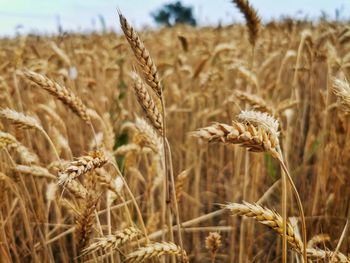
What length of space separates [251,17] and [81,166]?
3.02 ft

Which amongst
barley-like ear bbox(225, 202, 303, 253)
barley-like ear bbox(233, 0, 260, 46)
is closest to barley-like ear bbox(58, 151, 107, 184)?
barley-like ear bbox(225, 202, 303, 253)

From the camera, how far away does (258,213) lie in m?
0.69

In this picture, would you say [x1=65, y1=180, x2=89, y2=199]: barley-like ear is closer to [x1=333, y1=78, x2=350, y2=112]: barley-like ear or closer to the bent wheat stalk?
the bent wheat stalk

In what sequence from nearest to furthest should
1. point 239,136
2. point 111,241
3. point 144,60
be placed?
point 239,136 < point 144,60 < point 111,241

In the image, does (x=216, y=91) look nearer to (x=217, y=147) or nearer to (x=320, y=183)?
(x=217, y=147)

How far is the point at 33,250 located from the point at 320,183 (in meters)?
1.17

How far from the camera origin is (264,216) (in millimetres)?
694

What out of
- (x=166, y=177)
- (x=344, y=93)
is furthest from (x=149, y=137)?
(x=344, y=93)

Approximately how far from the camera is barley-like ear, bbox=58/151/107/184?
60 cm

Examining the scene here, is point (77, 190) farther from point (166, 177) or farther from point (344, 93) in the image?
point (344, 93)

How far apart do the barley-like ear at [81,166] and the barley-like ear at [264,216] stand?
24cm

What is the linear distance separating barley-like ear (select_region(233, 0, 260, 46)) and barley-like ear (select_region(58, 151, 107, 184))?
78 centimetres

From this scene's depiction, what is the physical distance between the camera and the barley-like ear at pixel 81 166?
60 cm

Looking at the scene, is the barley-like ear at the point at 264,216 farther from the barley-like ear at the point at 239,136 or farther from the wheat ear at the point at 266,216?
the barley-like ear at the point at 239,136
